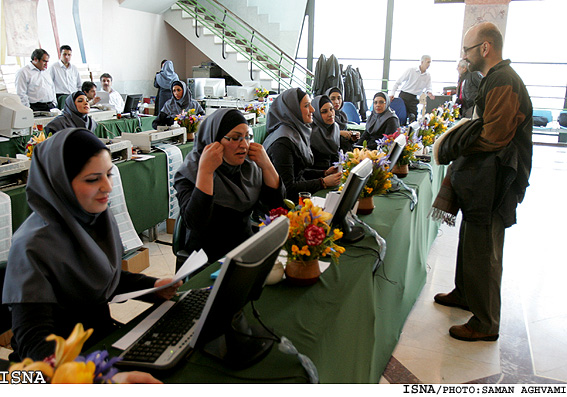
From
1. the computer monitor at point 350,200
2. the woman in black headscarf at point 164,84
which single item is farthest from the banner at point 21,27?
the computer monitor at point 350,200

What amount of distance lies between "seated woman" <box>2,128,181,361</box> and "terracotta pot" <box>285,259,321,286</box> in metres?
0.41

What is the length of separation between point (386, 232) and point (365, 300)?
58cm

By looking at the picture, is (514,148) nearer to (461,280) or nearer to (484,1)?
(461,280)

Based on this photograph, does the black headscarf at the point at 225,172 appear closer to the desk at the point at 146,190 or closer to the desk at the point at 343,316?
the desk at the point at 343,316

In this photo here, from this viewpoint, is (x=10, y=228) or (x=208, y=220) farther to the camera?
(x=10, y=228)

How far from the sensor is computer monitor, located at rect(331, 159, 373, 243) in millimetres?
1809

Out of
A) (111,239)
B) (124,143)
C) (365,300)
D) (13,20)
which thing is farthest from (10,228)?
(13,20)

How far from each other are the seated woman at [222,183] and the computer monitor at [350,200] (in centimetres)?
48

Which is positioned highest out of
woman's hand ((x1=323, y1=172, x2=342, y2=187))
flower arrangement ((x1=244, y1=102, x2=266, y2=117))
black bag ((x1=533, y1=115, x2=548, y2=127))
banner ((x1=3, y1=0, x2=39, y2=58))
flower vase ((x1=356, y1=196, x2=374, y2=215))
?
banner ((x1=3, y1=0, x2=39, y2=58))

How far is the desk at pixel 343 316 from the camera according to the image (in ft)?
3.91

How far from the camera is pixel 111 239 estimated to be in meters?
1.55

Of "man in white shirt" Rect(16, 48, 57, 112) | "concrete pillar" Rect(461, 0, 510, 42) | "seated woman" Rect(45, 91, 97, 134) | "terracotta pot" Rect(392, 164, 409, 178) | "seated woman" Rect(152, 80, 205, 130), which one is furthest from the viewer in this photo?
"concrete pillar" Rect(461, 0, 510, 42)

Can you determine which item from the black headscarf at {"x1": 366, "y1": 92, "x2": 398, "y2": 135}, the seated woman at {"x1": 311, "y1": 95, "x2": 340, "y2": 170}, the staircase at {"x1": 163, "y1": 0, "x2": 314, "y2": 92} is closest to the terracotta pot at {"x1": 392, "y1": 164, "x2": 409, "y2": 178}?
the seated woman at {"x1": 311, "y1": 95, "x2": 340, "y2": 170}

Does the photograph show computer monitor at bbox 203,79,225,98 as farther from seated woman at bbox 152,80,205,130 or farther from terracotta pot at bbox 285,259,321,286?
terracotta pot at bbox 285,259,321,286
